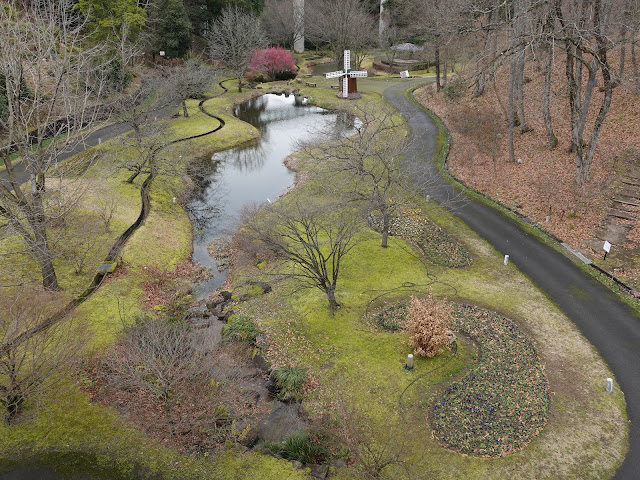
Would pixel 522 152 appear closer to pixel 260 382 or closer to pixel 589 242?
pixel 589 242

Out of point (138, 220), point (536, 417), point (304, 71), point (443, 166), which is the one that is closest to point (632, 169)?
point (443, 166)

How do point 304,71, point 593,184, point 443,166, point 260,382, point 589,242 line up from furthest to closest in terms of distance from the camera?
point 304,71
point 443,166
point 593,184
point 589,242
point 260,382

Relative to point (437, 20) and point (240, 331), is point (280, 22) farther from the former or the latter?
point (240, 331)

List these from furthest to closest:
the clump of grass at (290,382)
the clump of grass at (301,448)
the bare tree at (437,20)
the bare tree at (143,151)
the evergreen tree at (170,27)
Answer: the evergreen tree at (170,27)
the bare tree at (437,20)
the bare tree at (143,151)
the clump of grass at (290,382)
the clump of grass at (301,448)

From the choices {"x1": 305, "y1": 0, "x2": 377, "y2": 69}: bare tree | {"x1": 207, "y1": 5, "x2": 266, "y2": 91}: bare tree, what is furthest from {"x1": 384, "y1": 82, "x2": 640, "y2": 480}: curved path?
{"x1": 207, "y1": 5, "x2": 266, "y2": 91}: bare tree

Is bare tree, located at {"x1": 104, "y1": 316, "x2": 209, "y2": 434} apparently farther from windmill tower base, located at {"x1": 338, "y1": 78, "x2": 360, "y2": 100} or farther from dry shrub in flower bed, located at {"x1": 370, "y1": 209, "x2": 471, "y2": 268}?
windmill tower base, located at {"x1": 338, "y1": 78, "x2": 360, "y2": 100}

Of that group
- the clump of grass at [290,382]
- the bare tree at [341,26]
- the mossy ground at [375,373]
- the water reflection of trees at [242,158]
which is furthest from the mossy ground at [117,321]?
the bare tree at [341,26]

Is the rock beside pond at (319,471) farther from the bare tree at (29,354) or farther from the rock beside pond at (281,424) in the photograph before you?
the bare tree at (29,354)
